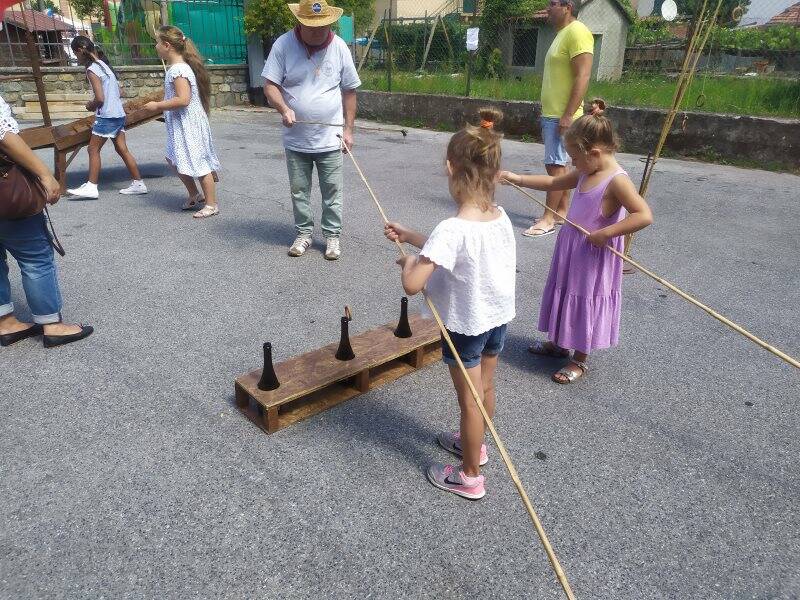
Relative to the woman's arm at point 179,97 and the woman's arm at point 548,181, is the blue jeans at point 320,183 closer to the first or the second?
the woman's arm at point 179,97

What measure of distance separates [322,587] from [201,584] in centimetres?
43

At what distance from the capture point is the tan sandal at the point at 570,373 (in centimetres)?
341

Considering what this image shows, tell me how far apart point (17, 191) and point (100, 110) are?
4.16 m

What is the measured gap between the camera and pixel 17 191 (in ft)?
10.4

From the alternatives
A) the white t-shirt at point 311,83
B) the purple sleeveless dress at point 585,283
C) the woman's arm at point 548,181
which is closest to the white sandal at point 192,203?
the white t-shirt at point 311,83

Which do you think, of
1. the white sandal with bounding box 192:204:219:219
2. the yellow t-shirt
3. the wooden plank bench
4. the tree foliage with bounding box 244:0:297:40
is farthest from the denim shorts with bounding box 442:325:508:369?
the tree foliage with bounding box 244:0:297:40

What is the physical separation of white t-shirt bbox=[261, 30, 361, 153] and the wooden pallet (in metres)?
2.04

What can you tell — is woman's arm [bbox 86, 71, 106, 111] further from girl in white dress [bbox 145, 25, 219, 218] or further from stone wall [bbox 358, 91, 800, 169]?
stone wall [bbox 358, 91, 800, 169]

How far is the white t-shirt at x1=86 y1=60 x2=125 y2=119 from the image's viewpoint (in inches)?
258

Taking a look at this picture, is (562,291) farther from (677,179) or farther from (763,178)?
(763,178)

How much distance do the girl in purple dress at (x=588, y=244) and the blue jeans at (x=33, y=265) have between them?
2684 mm

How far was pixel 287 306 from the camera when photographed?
433cm

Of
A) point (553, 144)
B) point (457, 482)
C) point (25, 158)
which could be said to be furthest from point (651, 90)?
point (25, 158)

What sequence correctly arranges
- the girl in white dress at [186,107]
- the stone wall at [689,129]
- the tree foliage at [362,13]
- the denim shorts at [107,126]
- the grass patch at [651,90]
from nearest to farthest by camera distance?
the girl in white dress at [186,107]
the denim shorts at [107,126]
the stone wall at [689,129]
the grass patch at [651,90]
the tree foliage at [362,13]
